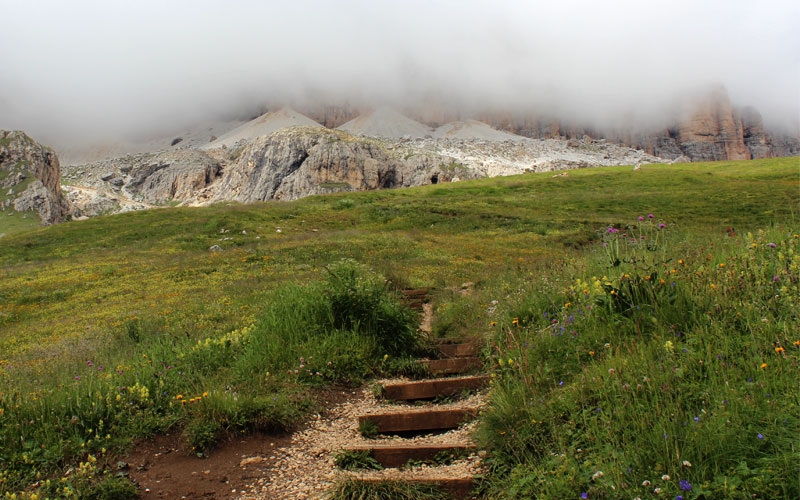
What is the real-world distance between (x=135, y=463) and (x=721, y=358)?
566cm

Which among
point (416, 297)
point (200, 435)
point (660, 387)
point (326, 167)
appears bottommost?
point (416, 297)

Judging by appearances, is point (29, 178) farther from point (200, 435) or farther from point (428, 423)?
point (428, 423)

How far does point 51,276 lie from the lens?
80.2 feet

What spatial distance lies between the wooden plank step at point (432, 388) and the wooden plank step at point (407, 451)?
5.07 ft

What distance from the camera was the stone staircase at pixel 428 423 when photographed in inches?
186

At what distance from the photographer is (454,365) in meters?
7.73

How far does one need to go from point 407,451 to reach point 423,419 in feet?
2.47

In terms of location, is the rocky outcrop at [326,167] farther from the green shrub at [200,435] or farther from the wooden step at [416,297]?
the green shrub at [200,435]

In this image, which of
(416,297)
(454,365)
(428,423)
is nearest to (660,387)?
(428,423)

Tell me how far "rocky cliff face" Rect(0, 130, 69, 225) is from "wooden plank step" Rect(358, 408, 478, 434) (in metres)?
99.6

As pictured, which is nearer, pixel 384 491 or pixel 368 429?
pixel 384 491

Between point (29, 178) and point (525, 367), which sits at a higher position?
point (29, 178)

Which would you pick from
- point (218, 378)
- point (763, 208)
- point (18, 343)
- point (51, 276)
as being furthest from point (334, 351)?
point (763, 208)

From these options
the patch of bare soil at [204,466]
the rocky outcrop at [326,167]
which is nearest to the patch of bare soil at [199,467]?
the patch of bare soil at [204,466]
